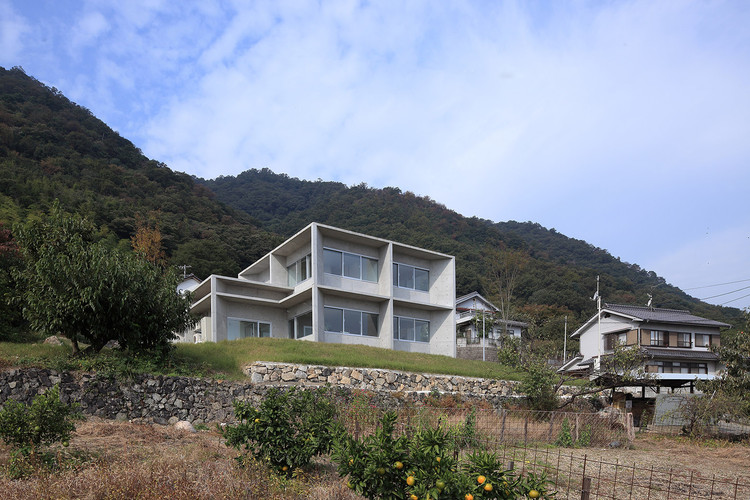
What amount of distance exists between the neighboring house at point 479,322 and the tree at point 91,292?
24.4 metres

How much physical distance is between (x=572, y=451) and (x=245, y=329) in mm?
16757

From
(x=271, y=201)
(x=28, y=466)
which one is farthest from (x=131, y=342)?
(x=271, y=201)

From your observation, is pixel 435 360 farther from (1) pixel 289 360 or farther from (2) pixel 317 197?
(2) pixel 317 197

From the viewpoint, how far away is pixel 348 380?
19.1 meters

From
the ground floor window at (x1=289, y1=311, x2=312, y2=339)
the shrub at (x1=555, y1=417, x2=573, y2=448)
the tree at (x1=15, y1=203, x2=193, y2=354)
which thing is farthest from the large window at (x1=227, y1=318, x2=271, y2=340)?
the shrub at (x1=555, y1=417, x2=573, y2=448)

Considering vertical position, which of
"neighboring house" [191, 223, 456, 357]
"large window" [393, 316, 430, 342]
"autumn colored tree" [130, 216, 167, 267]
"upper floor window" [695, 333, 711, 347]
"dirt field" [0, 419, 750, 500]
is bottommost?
"upper floor window" [695, 333, 711, 347]

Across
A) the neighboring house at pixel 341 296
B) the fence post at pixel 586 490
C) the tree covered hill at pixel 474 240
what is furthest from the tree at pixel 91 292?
the tree covered hill at pixel 474 240

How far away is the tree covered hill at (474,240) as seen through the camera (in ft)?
165

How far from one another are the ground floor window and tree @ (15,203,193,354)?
7730mm

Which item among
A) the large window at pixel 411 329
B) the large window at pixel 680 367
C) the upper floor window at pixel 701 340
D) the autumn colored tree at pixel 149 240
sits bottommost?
the large window at pixel 680 367

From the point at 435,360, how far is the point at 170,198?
116 ft

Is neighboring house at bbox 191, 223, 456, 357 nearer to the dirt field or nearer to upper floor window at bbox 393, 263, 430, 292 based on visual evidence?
upper floor window at bbox 393, 263, 430, 292

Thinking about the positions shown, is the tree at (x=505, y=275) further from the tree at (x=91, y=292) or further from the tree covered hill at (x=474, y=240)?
the tree at (x=91, y=292)

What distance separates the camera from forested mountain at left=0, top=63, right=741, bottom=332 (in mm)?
42625
